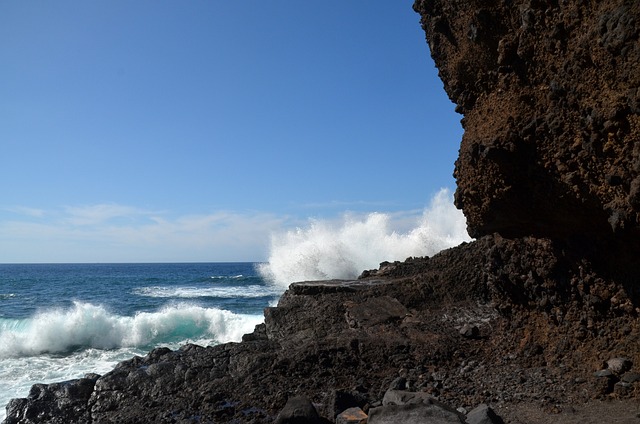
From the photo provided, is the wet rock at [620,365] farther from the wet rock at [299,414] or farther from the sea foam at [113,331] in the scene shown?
the sea foam at [113,331]

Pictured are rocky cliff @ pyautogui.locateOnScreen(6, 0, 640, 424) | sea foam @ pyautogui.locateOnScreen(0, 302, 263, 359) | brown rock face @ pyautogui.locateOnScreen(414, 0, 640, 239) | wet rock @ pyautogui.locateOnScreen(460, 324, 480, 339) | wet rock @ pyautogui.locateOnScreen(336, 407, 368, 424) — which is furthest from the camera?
sea foam @ pyautogui.locateOnScreen(0, 302, 263, 359)

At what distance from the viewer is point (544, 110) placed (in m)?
5.11

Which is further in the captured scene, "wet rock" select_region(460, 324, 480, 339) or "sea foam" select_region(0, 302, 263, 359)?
"sea foam" select_region(0, 302, 263, 359)

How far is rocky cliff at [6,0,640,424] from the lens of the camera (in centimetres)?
462

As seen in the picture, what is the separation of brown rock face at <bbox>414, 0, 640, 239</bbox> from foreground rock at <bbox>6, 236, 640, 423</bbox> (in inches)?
38.5

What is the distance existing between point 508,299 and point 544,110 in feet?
10.4

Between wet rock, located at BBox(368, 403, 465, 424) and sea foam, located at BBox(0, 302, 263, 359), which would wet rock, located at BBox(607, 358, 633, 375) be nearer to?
wet rock, located at BBox(368, 403, 465, 424)

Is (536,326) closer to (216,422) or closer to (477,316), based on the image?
(477,316)

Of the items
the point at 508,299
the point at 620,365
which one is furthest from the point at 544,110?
the point at 508,299

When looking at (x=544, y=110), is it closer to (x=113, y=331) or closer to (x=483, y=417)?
(x=483, y=417)

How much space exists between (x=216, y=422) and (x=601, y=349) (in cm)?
421

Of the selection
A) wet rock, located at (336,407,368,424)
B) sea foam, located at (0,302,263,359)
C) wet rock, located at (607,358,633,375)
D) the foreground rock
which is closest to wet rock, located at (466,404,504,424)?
the foreground rock

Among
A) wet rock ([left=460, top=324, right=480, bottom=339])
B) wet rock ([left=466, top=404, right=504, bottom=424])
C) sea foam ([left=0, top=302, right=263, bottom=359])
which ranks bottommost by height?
sea foam ([left=0, top=302, right=263, bottom=359])

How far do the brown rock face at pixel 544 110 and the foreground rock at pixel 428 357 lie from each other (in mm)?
977
